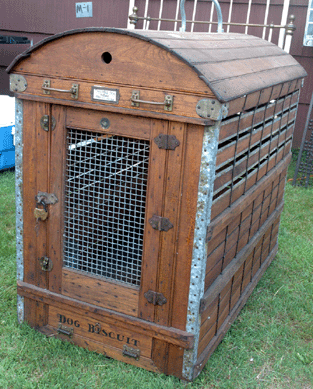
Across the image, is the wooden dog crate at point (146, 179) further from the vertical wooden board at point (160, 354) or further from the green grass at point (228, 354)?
the green grass at point (228, 354)

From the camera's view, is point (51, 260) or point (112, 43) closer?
point (112, 43)

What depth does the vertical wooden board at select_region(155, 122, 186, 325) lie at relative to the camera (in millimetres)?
2748

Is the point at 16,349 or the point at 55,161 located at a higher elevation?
the point at 55,161

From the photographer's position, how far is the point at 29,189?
10.7 feet

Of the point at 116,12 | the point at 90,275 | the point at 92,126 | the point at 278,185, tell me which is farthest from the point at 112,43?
the point at 116,12

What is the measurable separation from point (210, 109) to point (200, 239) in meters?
0.77

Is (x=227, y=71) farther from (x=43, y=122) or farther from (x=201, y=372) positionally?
(x=201, y=372)

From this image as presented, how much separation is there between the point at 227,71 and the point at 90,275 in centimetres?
160

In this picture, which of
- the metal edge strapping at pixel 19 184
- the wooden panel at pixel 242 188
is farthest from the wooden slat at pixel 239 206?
the metal edge strapping at pixel 19 184

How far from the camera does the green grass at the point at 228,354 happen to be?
3.10 metres

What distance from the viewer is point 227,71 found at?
114 inches

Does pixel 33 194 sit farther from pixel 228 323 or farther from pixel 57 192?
pixel 228 323

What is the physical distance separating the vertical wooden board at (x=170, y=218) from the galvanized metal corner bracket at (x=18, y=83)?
103cm

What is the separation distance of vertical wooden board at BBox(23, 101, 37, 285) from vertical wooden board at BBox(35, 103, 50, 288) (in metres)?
0.03
